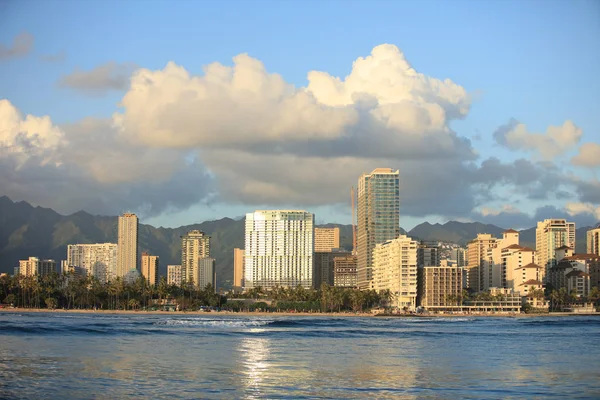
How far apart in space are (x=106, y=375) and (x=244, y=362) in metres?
11.7

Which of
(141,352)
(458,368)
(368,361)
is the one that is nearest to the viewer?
(458,368)

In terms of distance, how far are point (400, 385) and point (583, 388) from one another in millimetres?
10132

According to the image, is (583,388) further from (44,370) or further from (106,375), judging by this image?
(44,370)

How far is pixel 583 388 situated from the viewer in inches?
1825

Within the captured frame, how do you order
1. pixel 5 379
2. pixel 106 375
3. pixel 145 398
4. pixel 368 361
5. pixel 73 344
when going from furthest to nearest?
pixel 73 344, pixel 368 361, pixel 106 375, pixel 5 379, pixel 145 398

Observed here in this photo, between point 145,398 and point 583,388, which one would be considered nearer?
point 145,398

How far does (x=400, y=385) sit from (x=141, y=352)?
87.3 ft

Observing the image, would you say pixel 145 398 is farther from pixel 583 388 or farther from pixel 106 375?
pixel 583 388

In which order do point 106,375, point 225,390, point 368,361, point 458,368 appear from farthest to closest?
point 368,361
point 458,368
point 106,375
point 225,390

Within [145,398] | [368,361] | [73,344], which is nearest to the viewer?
[145,398]

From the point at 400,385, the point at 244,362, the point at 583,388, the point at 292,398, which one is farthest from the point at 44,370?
the point at 583,388

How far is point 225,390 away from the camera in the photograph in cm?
4288

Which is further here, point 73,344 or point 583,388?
point 73,344

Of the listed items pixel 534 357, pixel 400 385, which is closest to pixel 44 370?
pixel 400 385
